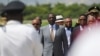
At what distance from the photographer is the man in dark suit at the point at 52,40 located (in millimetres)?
9758

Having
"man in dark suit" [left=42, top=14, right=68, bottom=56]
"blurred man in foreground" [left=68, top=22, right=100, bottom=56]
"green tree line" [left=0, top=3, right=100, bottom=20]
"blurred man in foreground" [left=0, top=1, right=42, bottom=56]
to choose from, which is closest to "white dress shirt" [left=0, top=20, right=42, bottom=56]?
"blurred man in foreground" [left=0, top=1, right=42, bottom=56]

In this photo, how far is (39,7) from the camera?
29641 millimetres

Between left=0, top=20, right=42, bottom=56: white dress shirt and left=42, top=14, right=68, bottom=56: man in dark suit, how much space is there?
573cm

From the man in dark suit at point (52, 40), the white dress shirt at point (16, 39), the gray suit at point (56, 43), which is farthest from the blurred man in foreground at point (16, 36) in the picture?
the man in dark suit at point (52, 40)

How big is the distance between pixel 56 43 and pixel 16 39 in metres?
5.83

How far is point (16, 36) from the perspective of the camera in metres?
3.97

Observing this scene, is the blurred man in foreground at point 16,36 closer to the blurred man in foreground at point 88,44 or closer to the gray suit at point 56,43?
the blurred man in foreground at point 88,44

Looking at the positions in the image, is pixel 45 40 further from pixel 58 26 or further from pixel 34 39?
pixel 34 39

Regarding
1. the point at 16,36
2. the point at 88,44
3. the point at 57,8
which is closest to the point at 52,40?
the point at 16,36

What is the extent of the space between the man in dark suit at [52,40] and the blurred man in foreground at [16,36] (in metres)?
5.69

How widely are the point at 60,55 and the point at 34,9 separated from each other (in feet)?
63.5

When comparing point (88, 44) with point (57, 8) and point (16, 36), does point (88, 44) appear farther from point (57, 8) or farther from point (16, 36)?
point (57, 8)

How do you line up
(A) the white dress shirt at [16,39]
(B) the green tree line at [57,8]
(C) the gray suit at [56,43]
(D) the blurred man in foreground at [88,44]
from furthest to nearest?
(B) the green tree line at [57,8] < (C) the gray suit at [56,43] < (A) the white dress shirt at [16,39] < (D) the blurred man in foreground at [88,44]

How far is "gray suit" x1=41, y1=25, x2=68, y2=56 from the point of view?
9695 mm
